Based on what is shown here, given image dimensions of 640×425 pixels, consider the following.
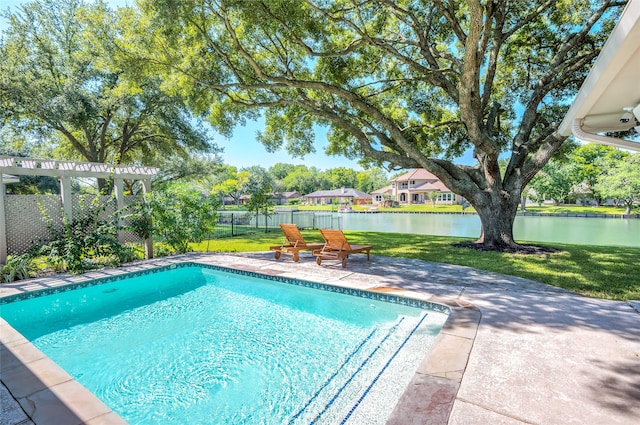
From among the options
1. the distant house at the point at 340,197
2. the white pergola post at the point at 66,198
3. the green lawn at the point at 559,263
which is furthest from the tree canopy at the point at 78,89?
the distant house at the point at 340,197

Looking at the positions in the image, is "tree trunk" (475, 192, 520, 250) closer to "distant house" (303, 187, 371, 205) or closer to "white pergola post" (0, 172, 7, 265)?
"white pergola post" (0, 172, 7, 265)

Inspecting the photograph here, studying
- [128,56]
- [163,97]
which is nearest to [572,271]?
[128,56]

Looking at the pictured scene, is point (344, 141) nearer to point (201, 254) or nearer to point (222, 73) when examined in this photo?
point (222, 73)

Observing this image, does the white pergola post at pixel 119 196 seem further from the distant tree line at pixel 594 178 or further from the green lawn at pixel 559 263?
the distant tree line at pixel 594 178

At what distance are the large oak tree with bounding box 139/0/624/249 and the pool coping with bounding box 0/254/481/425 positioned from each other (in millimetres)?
6274

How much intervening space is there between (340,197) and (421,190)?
1744 centimetres

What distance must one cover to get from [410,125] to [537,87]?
14.7ft

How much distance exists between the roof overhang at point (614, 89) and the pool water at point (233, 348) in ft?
10.8

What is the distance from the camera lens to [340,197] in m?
67.2

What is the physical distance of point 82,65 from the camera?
14109mm

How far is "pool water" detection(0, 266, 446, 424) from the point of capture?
2.98m

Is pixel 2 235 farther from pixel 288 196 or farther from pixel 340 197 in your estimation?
pixel 288 196

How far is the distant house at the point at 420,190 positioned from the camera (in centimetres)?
5484

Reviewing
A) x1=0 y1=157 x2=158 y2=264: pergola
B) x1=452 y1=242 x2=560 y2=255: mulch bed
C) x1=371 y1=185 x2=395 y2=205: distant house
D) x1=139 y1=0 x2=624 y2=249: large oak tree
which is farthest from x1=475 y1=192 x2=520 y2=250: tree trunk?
x1=371 y1=185 x2=395 y2=205: distant house
